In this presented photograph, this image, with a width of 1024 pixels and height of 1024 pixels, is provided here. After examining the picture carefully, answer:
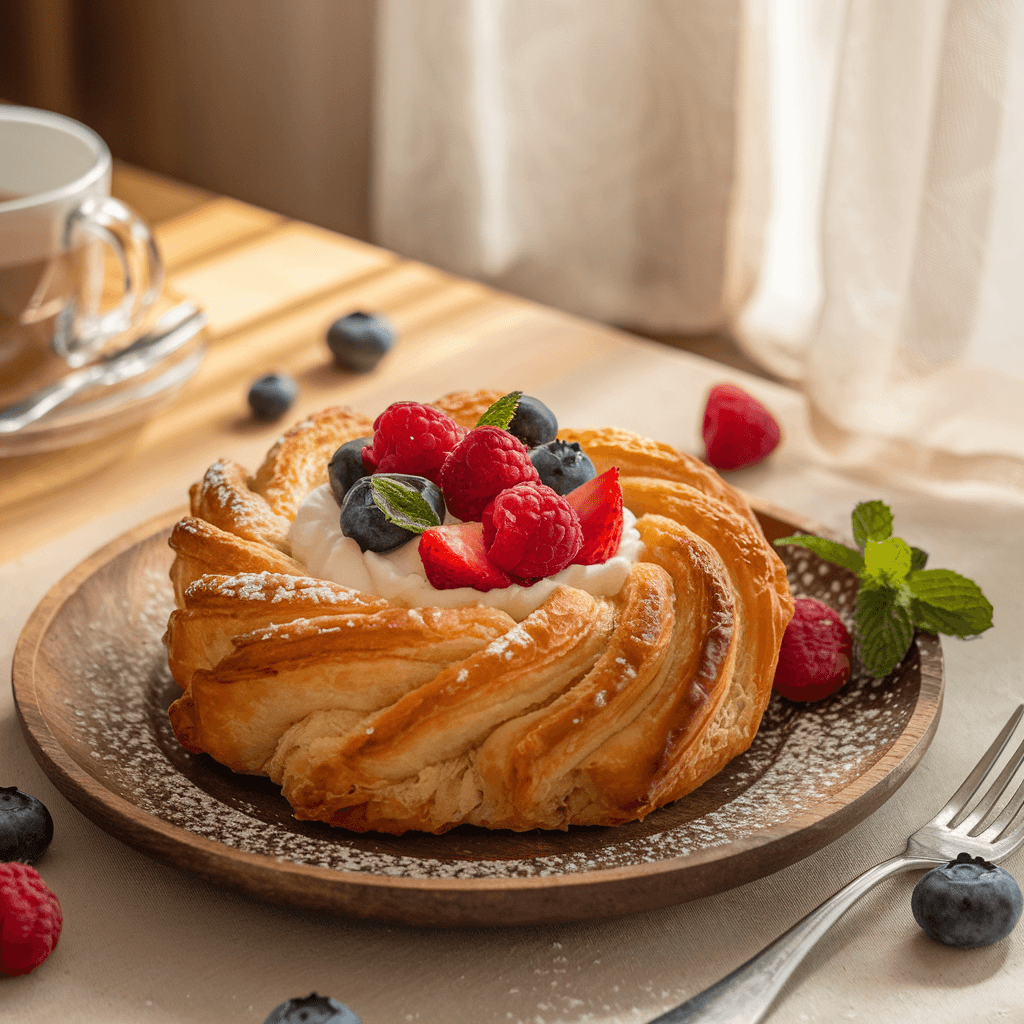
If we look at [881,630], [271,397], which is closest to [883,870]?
[881,630]

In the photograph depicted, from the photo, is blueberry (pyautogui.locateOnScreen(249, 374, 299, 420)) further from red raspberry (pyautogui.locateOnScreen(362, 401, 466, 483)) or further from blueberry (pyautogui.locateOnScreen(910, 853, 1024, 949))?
blueberry (pyautogui.locateOnScreen(910, 853, 1024, 949))

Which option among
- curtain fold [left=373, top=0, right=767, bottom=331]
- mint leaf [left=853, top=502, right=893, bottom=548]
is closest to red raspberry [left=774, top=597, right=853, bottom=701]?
mint leaf [left=853, top=502, right=893, bottom=548]

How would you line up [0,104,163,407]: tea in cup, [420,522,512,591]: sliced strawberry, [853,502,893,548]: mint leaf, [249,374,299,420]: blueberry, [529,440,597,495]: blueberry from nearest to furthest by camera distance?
[420,522,512,591]: sliced strawberry
[529,440,597,495]: blueberry
[853,502,893,548]: mint leaf
[0,104,163,407]: tea in cup
[249,374,299,420]: blueberry

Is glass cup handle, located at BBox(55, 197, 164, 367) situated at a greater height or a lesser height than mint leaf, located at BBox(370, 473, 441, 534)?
lesser

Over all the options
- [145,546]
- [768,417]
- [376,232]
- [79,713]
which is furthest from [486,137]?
[79,713]

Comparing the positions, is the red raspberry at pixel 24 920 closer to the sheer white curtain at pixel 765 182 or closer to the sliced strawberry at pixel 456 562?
the sliced strawberry at pixel 456 562

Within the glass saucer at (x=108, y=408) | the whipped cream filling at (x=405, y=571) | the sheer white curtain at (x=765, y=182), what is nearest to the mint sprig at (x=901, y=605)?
the whipped cream filling at (x=405, y=571)
